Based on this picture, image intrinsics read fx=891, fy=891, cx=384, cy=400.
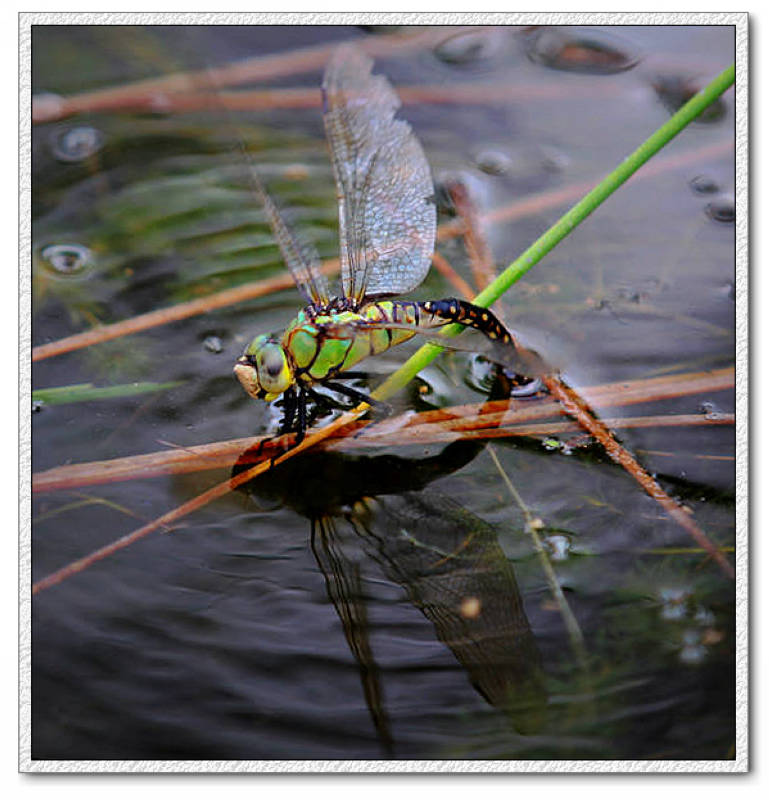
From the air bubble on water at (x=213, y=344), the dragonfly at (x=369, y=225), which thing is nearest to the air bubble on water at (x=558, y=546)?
the dragonfly at (x=369, y=225)

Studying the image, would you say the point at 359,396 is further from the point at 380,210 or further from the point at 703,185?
the point at 703,185

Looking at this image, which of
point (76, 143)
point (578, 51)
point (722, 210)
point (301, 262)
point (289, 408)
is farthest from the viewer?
point (578, 51)

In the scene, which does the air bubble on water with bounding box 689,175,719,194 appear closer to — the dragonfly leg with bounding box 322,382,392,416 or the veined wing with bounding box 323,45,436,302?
the veined wing with bounding box 323,45,436,302

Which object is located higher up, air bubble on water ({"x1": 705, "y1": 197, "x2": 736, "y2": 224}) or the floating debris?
the floating debris

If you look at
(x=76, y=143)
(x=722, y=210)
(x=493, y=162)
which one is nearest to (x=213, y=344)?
(x=76, y=143)

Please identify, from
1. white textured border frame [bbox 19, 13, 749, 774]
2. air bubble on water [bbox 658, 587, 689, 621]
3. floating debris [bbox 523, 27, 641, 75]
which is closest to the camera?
white textured border frame [bbox 19, 13, 749, 774]

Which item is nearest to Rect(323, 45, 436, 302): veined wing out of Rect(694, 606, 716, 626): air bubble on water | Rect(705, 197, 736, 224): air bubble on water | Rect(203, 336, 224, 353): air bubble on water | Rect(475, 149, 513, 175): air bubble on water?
Rect(203, 336, 224, 353): air bubble on water
